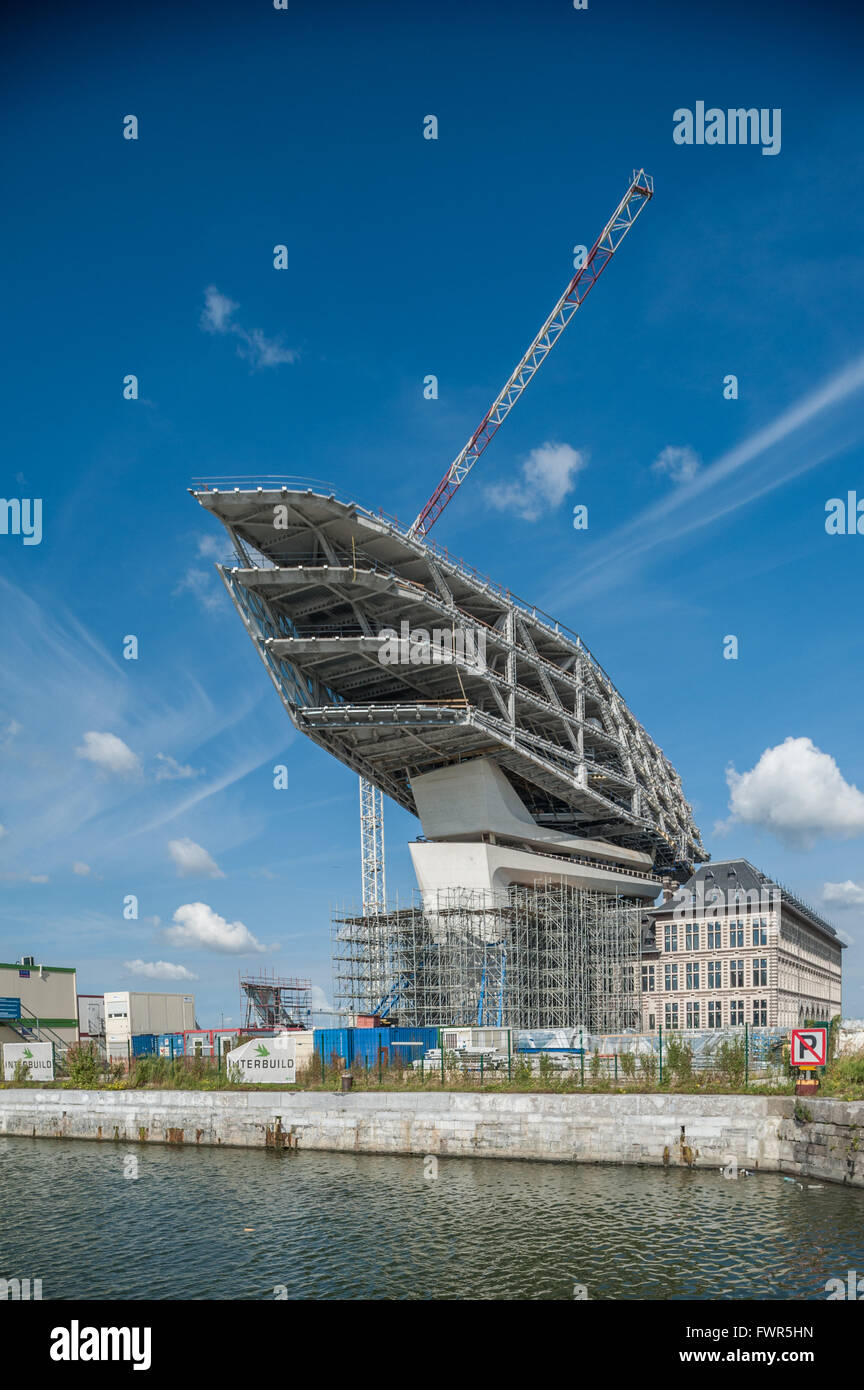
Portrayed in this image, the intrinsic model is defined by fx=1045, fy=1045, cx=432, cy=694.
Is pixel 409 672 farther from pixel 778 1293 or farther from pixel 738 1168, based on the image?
pixel 778 1293

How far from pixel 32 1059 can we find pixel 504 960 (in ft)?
95.1

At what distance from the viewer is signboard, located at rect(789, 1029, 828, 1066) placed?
1249 inches

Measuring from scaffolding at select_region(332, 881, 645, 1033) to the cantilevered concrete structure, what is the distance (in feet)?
7.04

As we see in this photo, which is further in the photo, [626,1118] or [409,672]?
[409,672]

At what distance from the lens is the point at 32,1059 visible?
5091 centimetres

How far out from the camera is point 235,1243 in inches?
923

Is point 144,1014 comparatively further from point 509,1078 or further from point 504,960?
point 509,1078

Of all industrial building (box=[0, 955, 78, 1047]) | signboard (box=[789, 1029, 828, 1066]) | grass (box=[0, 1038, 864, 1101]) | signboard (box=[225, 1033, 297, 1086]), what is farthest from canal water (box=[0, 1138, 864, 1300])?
industrial building (box=[0, 955, 78, 1047])

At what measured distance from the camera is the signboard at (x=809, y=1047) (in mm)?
31719

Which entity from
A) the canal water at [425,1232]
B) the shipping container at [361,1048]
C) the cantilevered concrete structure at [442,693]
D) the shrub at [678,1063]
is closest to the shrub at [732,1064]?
the shrub at [678,1063]

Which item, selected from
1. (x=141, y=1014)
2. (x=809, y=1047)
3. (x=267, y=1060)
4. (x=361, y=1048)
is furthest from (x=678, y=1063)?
(x=141, y=1014)

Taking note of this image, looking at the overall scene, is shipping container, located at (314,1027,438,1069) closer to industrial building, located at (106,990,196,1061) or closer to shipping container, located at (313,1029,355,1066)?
shipping container, located at (313,1029,355,1066)
